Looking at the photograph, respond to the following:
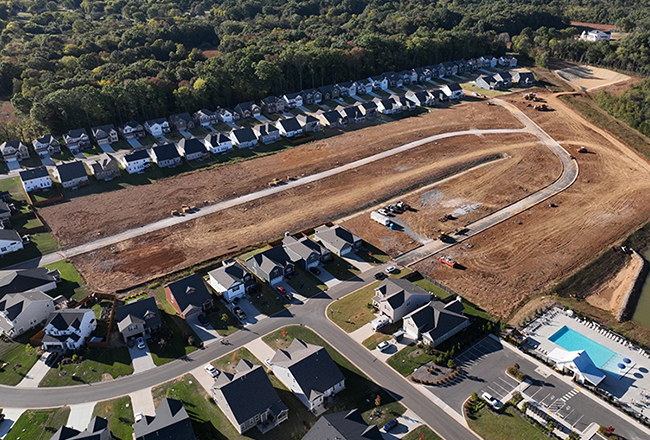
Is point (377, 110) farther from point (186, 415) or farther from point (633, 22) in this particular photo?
point (633, 22)

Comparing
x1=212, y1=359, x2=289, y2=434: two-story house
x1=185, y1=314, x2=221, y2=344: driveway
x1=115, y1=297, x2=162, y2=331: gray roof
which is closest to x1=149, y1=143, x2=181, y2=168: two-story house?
x1=115, y1=297, x2=162, y2=331: gray roof

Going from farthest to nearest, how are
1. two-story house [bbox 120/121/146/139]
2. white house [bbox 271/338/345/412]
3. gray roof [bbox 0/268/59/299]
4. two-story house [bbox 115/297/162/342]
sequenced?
two-story house [bbox 120/121/146/139] → gray roof [bbox 0/268/59/299] → two-story house [bbox 115/297/162/342] → white house [bbox 271/338/345/412]

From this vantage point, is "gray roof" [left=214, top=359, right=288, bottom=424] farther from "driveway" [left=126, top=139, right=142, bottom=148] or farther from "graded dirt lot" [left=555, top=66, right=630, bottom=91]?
"graded dirt lot" [left=555, top=66, right=630, bottom=91]

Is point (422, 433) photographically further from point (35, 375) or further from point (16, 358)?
point (16, 358)

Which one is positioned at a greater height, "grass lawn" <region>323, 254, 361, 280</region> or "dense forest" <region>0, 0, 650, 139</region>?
"dense forest" <region>0, 0, 650, 139</region>

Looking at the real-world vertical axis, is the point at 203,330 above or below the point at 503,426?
above

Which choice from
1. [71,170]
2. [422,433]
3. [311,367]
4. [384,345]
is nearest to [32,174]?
[71,170]

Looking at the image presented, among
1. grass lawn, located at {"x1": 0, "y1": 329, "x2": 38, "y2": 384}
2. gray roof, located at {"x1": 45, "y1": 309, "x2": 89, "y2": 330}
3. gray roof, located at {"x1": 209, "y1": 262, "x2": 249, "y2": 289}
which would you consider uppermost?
gray roof, located at {"x1": 45, "y1": 309, "x2": 89, "y2": 330}

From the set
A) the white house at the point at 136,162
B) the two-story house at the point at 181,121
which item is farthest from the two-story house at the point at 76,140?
the two-story house at the point at 181,121
